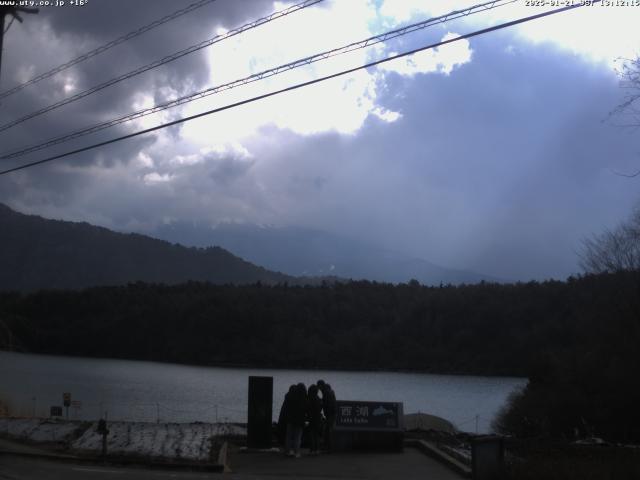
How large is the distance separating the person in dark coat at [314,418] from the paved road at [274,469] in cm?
36

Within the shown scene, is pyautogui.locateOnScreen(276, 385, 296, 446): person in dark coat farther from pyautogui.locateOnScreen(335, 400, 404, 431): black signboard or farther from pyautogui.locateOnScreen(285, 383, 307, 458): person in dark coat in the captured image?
pyautogui.locateOnScreen(335, 400, 404, 431): black signboard

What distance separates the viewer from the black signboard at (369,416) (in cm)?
1755

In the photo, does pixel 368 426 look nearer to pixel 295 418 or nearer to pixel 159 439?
pixel 295 418

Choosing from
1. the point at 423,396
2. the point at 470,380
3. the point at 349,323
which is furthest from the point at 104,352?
the point at 423,396

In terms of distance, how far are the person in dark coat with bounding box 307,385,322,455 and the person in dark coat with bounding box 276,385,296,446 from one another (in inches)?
19.7

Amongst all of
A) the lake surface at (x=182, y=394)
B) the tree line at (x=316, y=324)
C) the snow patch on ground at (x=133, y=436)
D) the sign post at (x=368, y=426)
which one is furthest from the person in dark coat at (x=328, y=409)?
the tree line at (x=316, y=324)

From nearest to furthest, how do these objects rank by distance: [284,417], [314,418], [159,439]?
[284,417], [314,418], [159,439]

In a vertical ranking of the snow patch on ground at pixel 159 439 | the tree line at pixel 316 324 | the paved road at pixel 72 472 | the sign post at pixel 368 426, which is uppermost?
the tree line at pixel 316 324

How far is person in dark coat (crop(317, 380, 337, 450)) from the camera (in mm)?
17469

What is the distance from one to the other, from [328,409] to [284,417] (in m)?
1.07

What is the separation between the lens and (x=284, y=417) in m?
17.1

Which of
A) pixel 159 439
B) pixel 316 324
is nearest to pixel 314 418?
pixel 159 439

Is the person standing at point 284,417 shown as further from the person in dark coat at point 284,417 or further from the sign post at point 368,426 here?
the sign post at point 368,426

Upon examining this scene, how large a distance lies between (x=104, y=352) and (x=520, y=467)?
398 ft
